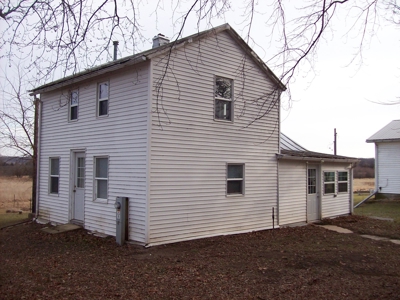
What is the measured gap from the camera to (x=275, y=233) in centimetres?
1212

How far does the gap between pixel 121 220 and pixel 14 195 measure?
18.2 meters

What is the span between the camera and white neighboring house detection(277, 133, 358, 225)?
1366 cm

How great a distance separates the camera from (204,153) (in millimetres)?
11023

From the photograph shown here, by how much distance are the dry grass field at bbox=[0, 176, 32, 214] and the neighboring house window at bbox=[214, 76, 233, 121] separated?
46.4ft

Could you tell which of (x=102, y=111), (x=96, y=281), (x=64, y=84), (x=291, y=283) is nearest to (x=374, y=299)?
(x=291, y=283)

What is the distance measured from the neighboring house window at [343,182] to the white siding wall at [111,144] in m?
10.5

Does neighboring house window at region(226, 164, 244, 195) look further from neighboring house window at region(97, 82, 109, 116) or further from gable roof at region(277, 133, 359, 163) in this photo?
neighboring house window at region(97, 82, 109, 116)

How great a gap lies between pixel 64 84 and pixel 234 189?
6.81m

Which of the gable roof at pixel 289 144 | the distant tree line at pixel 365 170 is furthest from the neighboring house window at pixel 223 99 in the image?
the distant tree line at pixel 365 170

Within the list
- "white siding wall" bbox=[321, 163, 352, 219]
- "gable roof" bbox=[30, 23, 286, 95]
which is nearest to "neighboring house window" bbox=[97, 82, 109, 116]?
"gable roof" bbox=[30, 23, 286, 95]

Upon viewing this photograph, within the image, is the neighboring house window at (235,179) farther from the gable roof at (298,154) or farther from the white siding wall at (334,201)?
the white siding wall at (334,201)

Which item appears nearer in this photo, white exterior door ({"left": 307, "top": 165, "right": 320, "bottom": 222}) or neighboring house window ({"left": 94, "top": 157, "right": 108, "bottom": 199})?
neighboring house window ({"left": 94, "top": 157, "right": 108, "bottom": 199})

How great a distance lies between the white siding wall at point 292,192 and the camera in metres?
13.5

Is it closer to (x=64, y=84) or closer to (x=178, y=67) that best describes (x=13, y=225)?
(x=64, y=84)
